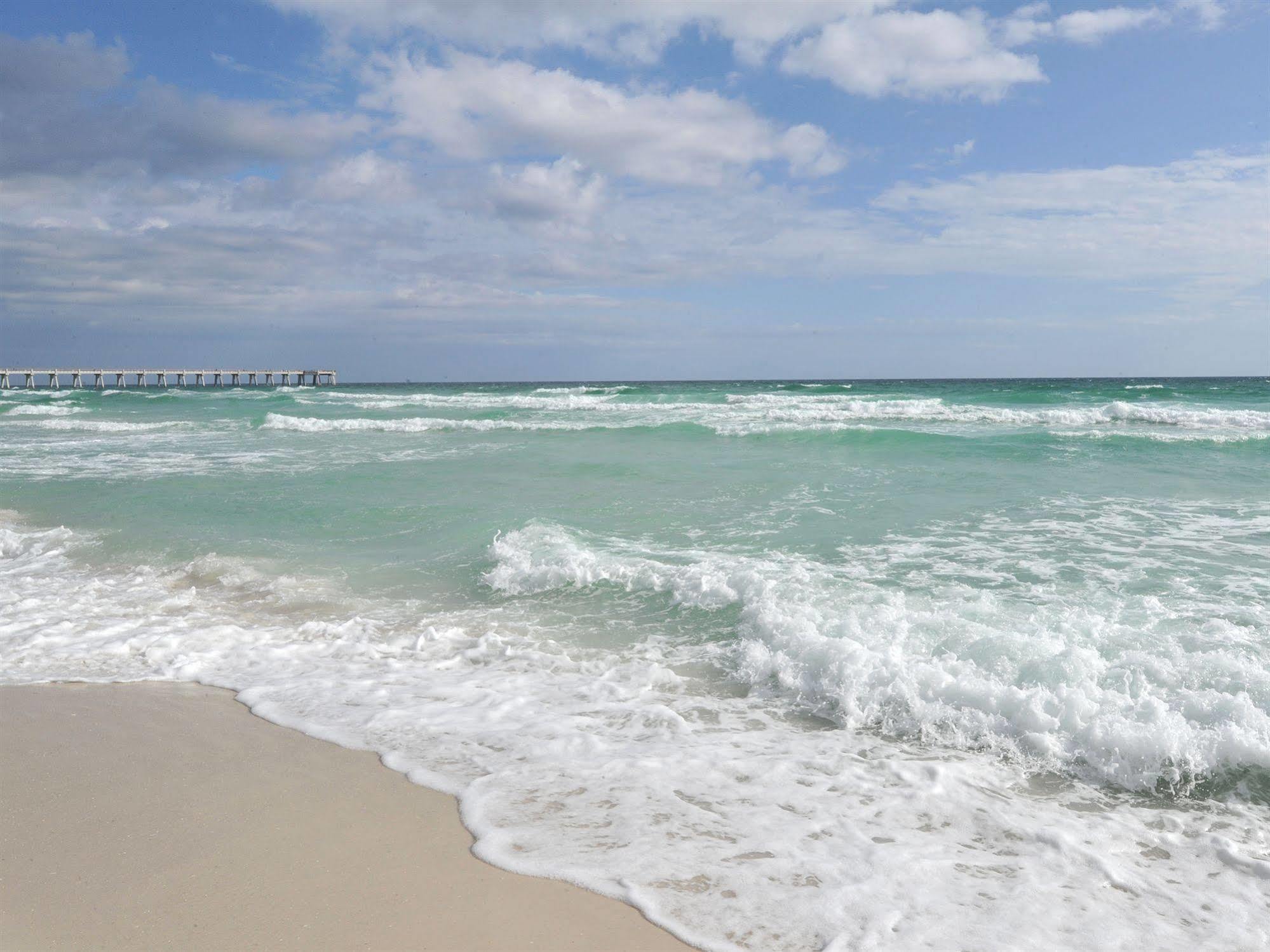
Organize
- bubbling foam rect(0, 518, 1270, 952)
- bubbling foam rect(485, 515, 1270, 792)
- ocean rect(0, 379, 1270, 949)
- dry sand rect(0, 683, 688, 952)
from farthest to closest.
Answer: bubbling foam rect(485, 515, 1270, 792) < ocean rect(0, 379, 1270, 949) < bubbling foam rect(0, 518, 1270, 952) < dry sand rect(0, 683, 688, 952)

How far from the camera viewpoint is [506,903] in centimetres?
260

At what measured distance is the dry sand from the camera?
2445 millimetres

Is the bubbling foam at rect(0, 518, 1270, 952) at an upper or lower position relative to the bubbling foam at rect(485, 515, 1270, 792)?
lower

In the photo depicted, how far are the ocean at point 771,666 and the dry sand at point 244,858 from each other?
7.4 inches

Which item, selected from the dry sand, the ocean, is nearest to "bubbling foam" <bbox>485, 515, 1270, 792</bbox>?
the ocean

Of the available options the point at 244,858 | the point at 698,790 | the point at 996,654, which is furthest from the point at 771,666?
the point at 244,858

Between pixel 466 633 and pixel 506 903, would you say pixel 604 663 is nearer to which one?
pixel 466 633

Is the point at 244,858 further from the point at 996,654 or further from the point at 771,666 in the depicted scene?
the point at 996,654

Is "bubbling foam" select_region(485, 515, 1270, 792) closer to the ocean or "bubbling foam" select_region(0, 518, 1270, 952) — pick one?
the ocean

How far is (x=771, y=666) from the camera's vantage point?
4746mm

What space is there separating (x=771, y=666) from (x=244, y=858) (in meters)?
2.94

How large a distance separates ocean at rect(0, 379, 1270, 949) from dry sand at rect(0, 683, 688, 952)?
0.19 meters

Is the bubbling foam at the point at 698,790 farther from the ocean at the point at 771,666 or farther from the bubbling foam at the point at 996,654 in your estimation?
the bubbling foam at the point at 996,654

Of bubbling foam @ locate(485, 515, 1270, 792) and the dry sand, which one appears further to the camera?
bubbling foam @ locate(485, 515, 1270, 792)
